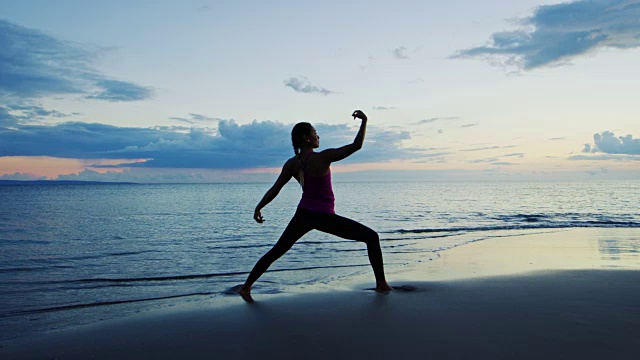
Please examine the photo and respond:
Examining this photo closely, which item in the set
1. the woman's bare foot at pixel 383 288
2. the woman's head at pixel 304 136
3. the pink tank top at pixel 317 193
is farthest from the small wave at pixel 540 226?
the woman's head at pixel 304 136

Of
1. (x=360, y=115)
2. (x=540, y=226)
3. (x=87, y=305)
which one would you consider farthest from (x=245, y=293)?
(x=540, y=226)

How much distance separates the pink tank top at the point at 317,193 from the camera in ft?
20.3

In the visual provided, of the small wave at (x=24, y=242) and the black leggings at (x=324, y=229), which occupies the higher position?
the black leggings at (x=324, y=229)

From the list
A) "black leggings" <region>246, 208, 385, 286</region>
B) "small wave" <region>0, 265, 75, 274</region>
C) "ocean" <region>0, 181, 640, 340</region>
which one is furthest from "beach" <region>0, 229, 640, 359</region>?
"small wave" <region>0, 265, 75, 274</region>

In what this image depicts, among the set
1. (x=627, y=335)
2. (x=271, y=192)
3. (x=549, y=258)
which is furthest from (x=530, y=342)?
(x=549, y=258)

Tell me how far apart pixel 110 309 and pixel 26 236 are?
1264 cm

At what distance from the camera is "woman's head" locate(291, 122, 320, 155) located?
20.2 ft

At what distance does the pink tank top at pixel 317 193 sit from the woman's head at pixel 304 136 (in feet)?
1.12

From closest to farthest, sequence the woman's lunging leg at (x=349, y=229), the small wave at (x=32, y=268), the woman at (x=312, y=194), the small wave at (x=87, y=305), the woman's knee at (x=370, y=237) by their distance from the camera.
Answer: the woman at (x=312, y=194), the woman's lunging leg at (x=349, y=229), the woman's knee at (x=370, y=237), the small wave at (x=87, y=305), the small wave at (x=32, y=268)

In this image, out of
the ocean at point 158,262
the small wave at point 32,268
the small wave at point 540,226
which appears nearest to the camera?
the ocean at point 158,262

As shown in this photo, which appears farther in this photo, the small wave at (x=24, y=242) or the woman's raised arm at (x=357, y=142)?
the small wave at (x=24, y=242)

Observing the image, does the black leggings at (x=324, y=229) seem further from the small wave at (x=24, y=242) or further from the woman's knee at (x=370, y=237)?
the small wave at (x=24, y=242)

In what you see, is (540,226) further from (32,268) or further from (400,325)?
(32,268)

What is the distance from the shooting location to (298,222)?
20.6 feet
